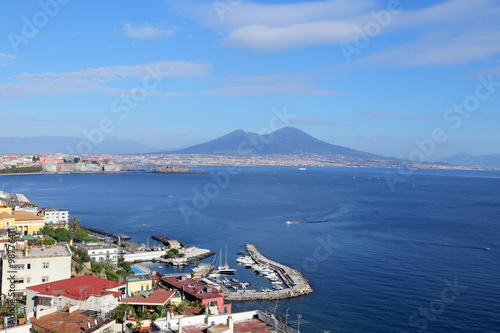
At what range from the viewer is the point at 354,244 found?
2088 centimetres

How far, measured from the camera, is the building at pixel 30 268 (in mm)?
8461

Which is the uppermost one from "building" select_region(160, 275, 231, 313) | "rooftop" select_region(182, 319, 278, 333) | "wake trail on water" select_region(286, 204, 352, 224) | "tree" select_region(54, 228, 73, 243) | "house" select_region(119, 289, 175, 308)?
"rooftop" select_region(182, 319, 278, 333)

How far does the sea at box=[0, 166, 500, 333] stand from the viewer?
39.7 feet

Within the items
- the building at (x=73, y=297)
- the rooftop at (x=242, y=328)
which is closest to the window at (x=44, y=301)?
the building at (x=73, y=297)

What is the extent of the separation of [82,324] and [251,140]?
7424 inches

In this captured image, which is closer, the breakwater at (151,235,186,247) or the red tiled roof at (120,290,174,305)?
the red tiled roof at (120,290,174,305)

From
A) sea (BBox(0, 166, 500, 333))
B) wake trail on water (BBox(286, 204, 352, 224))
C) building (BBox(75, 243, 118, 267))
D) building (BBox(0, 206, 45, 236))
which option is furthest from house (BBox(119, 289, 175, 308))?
wake trail on water (BBox(286, 204, 352, 224))

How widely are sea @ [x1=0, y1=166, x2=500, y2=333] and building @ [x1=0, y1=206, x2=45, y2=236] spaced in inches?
286

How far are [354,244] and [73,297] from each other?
16.3m

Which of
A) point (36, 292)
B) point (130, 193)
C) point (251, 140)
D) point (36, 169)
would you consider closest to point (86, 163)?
point (36, 169)

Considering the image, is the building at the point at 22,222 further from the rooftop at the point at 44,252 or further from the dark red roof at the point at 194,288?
the dark red roof at the point at 194,288

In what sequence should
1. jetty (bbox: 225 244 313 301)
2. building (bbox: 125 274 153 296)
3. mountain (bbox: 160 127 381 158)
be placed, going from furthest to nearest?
mountain (bbox: 160 127 381 158), jetty (bbox: 225 244 313 301), building (bbox: 125 274 153 296)

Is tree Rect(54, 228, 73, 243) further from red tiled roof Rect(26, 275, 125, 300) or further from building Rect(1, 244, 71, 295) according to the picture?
red tiled roof Rect(26, 275, 125, 300)

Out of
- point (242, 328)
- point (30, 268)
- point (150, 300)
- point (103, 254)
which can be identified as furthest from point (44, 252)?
point (103, 254)
